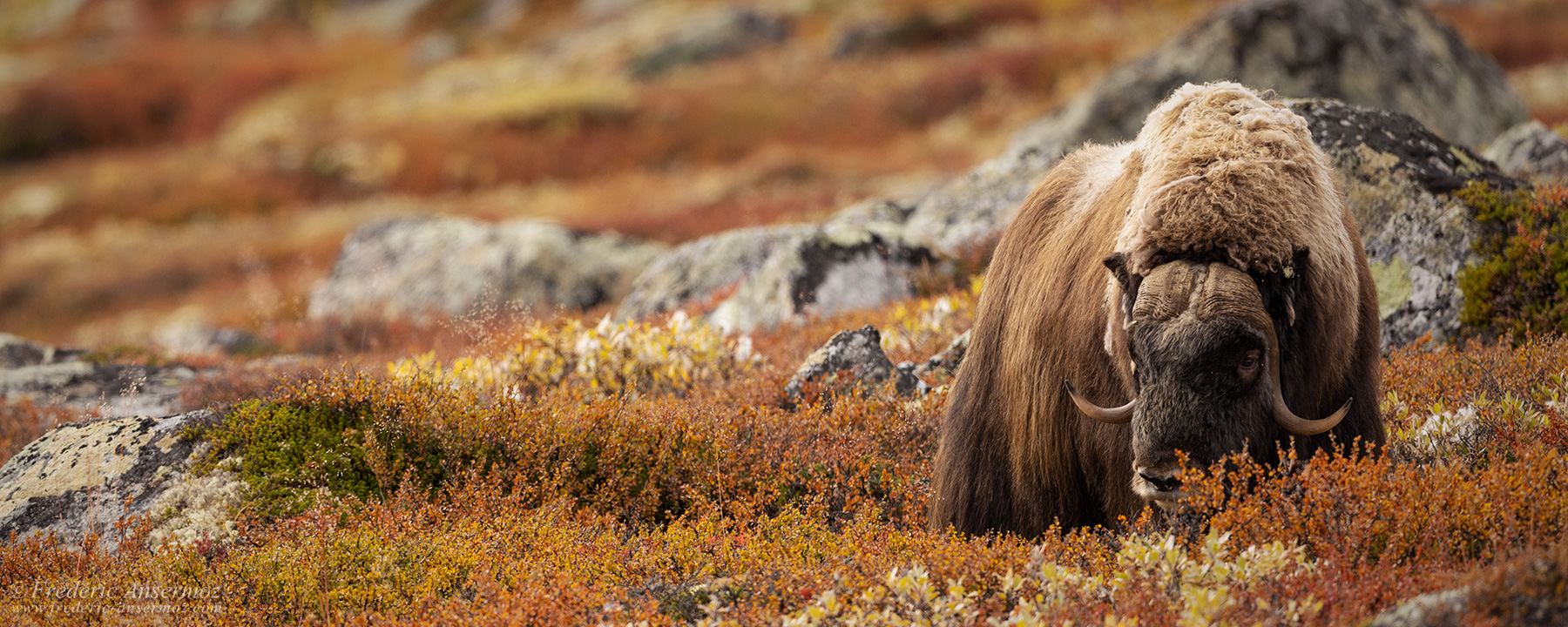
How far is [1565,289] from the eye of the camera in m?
6.49

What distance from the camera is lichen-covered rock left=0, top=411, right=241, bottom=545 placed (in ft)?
16.2

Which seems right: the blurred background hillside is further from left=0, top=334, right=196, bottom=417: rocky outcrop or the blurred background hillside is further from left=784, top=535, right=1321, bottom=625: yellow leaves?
left=784, top=535, right=1321, bottom=625: yellow leaves

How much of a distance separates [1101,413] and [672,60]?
40.7 meters

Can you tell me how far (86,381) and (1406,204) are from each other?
10.9 meters

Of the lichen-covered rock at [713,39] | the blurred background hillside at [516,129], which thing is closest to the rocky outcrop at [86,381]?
the blurred background hillside at [516,129]

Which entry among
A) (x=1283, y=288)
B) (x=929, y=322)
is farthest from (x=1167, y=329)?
(x=929, y=322)

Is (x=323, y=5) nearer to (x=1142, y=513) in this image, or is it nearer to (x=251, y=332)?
(x=251, y=332)

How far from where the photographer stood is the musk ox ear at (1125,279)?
371 cm

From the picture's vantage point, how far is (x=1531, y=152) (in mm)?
9516

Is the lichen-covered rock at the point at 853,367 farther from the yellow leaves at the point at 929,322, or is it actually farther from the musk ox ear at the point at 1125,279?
the musk ox ear at the point at 1125,279

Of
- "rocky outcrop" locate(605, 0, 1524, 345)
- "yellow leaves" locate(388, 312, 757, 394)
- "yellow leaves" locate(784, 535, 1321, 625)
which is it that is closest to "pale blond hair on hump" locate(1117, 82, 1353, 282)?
"yellow leaves" locate(784, 535, 1321, 625)

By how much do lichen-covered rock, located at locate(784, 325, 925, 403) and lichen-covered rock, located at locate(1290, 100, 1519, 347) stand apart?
3.23 meters

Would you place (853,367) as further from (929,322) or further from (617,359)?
(617,359)

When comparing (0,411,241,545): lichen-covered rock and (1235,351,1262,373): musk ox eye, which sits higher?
(1235,351,1262,373): musk ox eye
